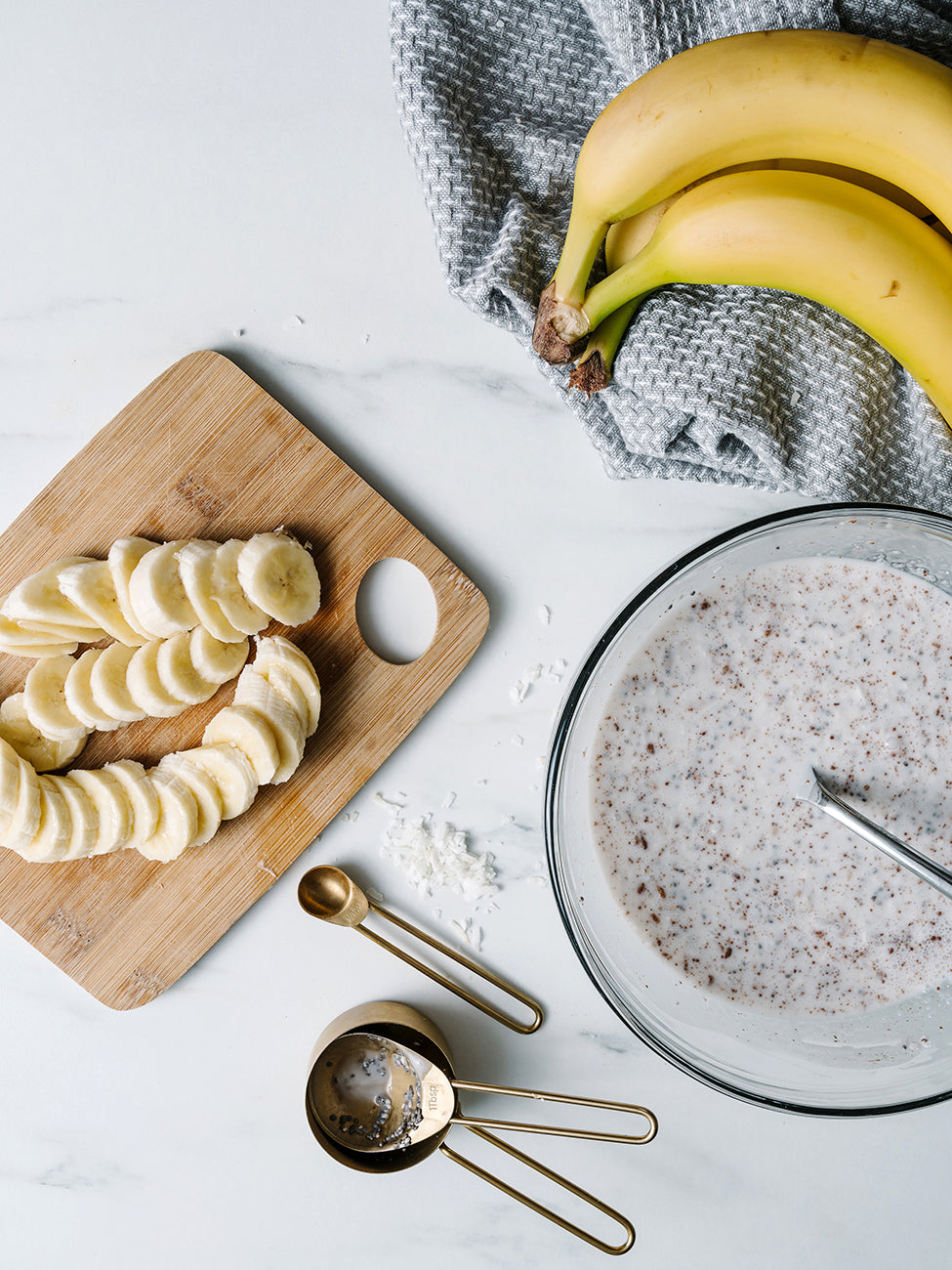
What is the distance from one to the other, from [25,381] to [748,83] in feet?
3.52

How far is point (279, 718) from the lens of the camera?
127cm

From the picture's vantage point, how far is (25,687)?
130cm

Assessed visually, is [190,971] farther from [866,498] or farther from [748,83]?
[748,83]

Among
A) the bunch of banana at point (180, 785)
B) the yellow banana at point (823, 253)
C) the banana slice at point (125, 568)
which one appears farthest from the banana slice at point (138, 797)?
the yellow banana at point (823, 253)

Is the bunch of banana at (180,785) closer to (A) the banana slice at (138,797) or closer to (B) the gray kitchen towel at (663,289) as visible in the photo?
(A) the banana slice at (138,797)

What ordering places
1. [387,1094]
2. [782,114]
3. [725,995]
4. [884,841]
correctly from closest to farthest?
[782,114] < [884,841] < [725,995] < [387,1094]

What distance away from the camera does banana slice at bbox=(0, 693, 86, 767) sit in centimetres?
132

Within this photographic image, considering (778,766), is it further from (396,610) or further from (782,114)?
(782,114)

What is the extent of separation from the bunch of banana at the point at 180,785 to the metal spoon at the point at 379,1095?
1.28ft

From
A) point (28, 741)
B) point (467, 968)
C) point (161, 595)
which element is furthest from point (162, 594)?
point (467, 968)

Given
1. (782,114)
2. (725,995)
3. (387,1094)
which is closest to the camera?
(782,114)

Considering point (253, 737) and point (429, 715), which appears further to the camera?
point (429, 715)

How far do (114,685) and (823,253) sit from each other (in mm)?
1091

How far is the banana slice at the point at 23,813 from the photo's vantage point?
1.27m
